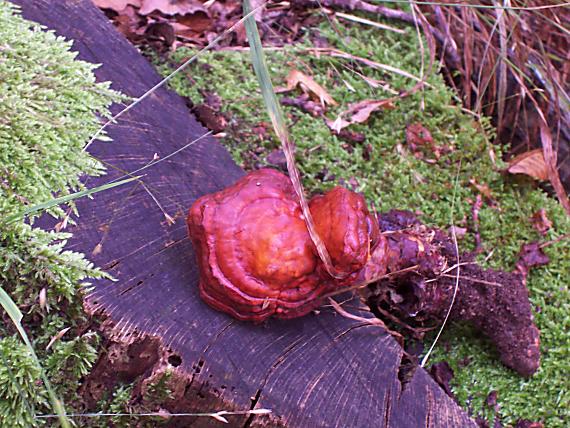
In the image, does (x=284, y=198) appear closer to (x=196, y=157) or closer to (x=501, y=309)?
(x=196, y=157)

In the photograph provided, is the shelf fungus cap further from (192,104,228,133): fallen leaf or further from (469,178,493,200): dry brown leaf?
(469,178,493,200): dry brown leaf

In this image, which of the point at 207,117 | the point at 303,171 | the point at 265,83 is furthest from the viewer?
the point at 303,171

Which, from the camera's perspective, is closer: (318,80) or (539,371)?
(539,371)

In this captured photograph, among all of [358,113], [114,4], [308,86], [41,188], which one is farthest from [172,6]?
[41,188]

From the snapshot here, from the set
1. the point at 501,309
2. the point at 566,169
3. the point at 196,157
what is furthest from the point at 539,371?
the point at 196,157

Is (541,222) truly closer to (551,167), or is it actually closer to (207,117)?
(551,167)

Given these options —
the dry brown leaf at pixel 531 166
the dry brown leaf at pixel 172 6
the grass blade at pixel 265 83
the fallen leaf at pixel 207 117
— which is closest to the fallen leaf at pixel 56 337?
the grass blade at pixel 265 83
